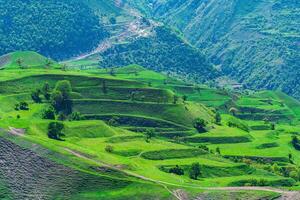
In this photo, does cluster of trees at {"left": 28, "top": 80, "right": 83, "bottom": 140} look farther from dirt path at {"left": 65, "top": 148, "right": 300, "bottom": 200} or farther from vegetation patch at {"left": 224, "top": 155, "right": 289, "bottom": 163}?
dirt path at {"left": 65, "top": 148, "right": 300, "bottom": 200}

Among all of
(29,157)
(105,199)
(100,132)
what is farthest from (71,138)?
(105,199)

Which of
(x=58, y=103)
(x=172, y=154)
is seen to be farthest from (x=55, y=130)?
(x=58, y=103)

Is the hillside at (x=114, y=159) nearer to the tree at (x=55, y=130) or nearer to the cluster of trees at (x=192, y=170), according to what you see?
the cluster of trees at (x=192, y=170)

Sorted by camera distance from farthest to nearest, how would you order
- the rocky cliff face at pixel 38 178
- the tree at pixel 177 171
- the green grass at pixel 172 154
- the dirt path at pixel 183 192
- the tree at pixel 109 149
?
the green grass at pixel 172 154
the tree at pixel 109 149
the tree at pixel 177 171
the dirt path at pixel 183 192
the rocky cliff face at pixel 38 178

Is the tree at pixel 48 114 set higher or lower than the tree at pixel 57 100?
lower

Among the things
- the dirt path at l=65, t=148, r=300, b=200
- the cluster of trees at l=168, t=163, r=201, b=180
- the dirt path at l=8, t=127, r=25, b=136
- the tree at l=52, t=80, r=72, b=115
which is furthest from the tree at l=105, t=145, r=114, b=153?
the tree at l=52, t=80, r=72, b=115

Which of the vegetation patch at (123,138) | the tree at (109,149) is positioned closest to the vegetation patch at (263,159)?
the vegetation patch at (123,138)

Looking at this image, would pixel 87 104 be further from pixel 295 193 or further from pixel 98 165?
pixel 295 193

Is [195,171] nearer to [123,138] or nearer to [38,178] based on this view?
[123,138]

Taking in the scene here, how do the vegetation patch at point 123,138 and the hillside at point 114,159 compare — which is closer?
the hillside at point 114,159
